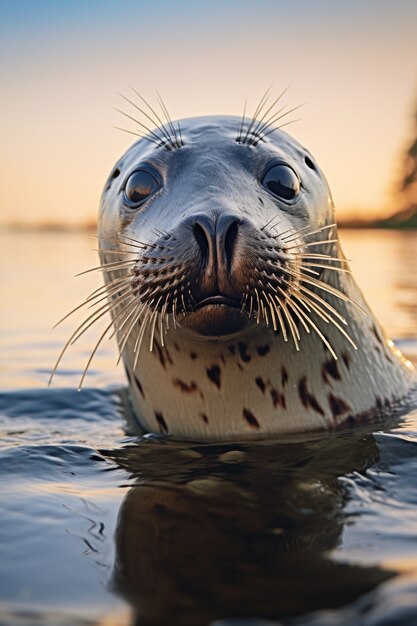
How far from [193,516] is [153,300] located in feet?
2.51

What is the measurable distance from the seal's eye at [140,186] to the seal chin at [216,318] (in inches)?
25.5

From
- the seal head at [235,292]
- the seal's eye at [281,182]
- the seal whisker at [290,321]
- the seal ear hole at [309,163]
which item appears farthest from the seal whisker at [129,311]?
the seal ear hole at [309,163]

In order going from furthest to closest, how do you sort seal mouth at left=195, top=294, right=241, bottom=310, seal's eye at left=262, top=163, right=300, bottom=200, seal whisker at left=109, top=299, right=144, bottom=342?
seal's eye at left=262, top=163, right=300, bottom=200 → seal whisker at left=109, top=299, right=144, bottom=342 → seal mouth at left=195, top=294, right=241, bottom=310

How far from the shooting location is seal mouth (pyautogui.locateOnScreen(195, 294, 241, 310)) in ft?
8.18

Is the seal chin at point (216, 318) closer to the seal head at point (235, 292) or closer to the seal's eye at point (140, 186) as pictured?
the seal head at point (235, 292)

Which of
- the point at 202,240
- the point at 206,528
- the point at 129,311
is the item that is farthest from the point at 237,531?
the point at 129,311

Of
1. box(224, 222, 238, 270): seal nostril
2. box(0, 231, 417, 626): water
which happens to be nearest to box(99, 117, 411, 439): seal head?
box(224, 222, 238, 270): seal nostril

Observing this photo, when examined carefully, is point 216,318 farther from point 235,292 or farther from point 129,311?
point 129,311

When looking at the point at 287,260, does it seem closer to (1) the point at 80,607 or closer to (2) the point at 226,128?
→ (2) the point at 226,128

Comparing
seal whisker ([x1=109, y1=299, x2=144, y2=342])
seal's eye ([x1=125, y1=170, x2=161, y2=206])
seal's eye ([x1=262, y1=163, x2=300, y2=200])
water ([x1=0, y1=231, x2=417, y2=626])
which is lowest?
water ([x1=0, y1=231, x2=417, y2=626])

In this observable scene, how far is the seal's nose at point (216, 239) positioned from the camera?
239 centimetres

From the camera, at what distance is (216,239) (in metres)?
2.38

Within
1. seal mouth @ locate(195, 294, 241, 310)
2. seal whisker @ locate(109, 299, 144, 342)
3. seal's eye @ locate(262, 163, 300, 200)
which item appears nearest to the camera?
seal mouth @ locate(195, 294, 241, 310)

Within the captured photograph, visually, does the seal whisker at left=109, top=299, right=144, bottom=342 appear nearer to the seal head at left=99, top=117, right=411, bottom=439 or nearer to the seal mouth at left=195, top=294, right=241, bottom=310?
the seal head at left=99, top=117, right=411, bottom=439
